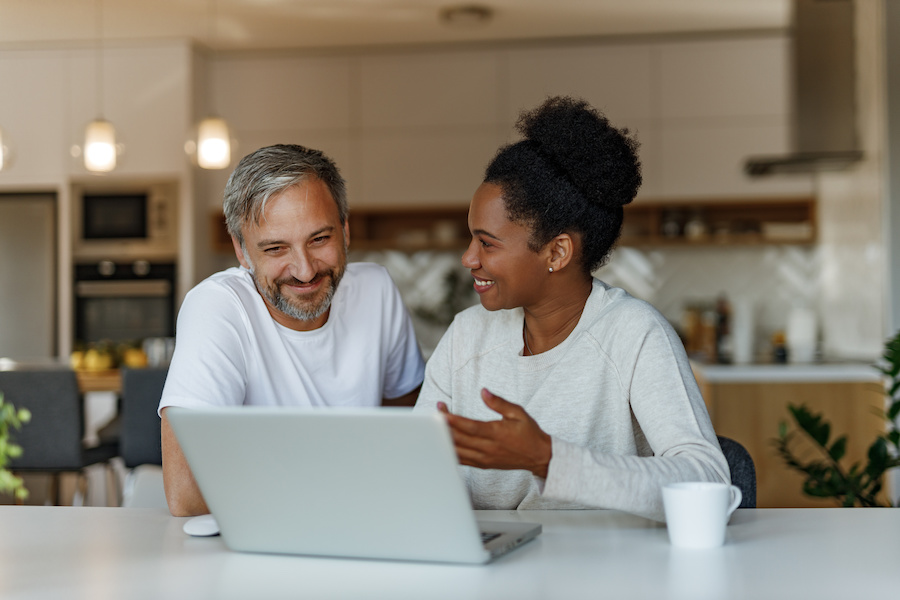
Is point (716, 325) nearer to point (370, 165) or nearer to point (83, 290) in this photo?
point (370, 165)

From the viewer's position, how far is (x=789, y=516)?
124 centimetres

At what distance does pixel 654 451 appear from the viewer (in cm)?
130

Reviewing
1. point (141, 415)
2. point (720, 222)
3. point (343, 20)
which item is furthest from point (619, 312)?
point (720, 222)

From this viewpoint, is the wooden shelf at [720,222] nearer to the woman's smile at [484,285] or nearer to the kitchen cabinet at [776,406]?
the kitchen cabinet at [776,406]

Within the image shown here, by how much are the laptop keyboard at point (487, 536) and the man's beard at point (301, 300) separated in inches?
28.8

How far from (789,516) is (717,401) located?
2.64 meters

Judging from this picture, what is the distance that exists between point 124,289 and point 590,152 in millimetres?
4364

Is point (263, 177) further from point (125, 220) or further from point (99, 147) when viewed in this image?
point (125, 220)

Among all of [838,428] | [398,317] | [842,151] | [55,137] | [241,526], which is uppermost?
[55,137]

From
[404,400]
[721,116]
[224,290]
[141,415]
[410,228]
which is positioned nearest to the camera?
[224,290]

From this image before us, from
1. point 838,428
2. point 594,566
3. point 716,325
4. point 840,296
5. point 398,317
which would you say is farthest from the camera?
point 716,325

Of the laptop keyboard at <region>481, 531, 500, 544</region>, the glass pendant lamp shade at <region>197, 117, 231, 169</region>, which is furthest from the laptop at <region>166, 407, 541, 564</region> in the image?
the glass pendant lamp shade at <region>197, 117, 231, 169</region>

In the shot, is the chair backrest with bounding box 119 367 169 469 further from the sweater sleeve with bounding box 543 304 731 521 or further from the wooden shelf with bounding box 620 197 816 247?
the wooden shelf with bounding box 620 197 816 247

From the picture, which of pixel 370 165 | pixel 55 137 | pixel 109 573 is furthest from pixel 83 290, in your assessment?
pixel 109 573
